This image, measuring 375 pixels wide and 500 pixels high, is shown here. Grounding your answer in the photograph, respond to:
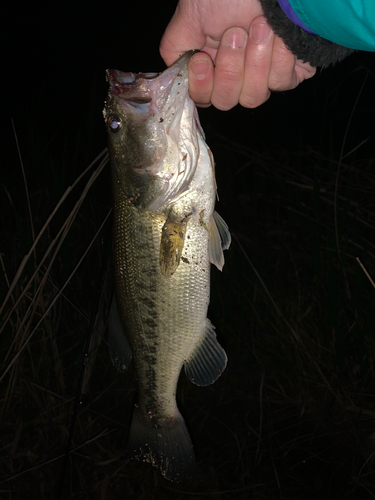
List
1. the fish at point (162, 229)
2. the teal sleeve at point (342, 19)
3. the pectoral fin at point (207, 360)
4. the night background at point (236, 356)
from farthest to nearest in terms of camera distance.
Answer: the night background at point (236, 356) < the pectoral fin at point (207, 360) < the fish at point (162, 229) < the teal sleeve at point (342, 19)

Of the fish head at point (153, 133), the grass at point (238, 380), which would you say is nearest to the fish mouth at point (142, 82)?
the fish head at point (153, 133)

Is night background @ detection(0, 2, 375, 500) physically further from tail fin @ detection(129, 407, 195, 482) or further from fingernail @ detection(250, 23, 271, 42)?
fingernail @ detection(250, 23, 271, 42)

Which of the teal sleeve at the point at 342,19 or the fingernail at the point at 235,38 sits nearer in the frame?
the teal sleeve at the point at 342,19

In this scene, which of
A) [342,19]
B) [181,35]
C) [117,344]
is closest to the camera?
[342,19]

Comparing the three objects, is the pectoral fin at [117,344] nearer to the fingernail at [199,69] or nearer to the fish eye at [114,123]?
the fish eye at [114,123]

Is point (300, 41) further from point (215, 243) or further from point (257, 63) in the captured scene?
point (215, 243)

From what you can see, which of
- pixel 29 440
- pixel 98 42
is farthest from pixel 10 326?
pixel 98 42

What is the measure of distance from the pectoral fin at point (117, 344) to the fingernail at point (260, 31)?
120 cm

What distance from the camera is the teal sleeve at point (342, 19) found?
2.96ft

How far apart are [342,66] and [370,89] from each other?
1.78ft

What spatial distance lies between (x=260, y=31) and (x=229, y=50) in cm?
12

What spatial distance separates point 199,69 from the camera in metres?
1.31

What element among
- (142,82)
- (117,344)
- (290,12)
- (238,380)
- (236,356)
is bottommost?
(238,380)

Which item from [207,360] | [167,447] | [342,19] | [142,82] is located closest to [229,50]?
[142,82]
